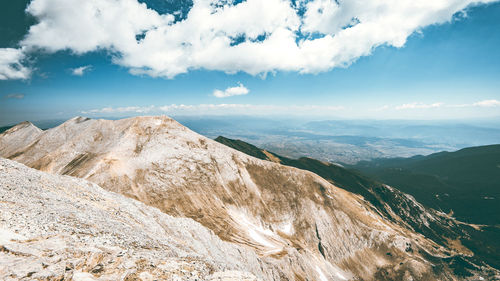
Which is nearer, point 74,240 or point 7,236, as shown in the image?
point 7,236

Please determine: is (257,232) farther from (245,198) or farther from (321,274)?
(321,274)

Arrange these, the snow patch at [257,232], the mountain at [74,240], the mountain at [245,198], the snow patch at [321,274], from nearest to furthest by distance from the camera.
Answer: the mountain at [74,240]
the snow patch at [321,274]
the mountain at [245,198]
the snow patch at [257,232]

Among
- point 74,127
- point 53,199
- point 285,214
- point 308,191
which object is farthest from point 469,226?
point 74,127

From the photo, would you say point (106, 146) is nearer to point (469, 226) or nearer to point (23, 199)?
point (23, 199)

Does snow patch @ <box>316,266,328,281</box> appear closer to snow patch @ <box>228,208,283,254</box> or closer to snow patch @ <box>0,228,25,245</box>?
snow patch @ <box>228,208,283,254</box>

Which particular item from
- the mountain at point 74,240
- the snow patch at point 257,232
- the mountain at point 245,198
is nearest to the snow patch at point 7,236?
the mountain at point 74,240

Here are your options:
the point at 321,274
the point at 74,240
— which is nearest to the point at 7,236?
the point at 74,240

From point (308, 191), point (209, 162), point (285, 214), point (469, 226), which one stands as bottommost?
point (469, 226)

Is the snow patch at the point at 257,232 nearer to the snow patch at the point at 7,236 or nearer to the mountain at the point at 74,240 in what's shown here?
the mountain at the point at 74,240
